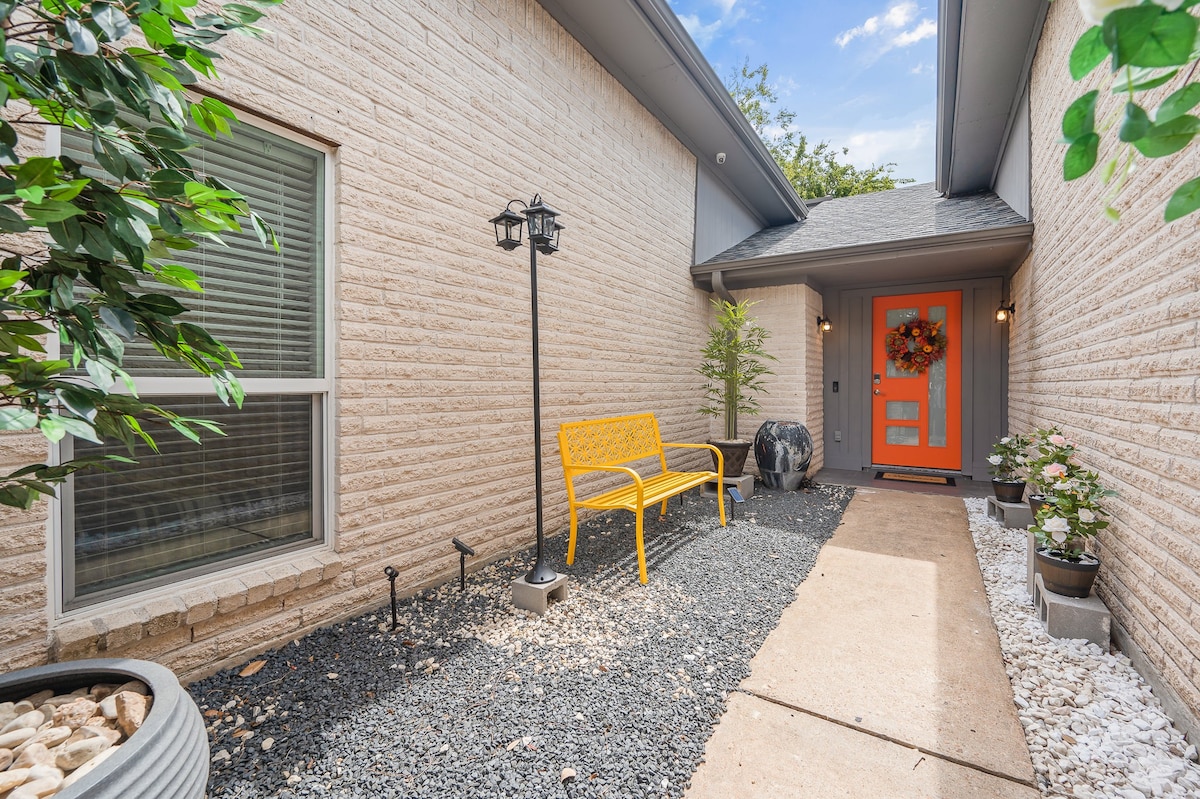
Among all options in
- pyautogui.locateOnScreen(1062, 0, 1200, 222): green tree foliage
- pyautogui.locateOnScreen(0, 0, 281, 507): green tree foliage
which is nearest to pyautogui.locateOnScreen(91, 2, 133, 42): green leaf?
pyautogui.locateOnScreen(0, 0, 281, 507): green tree foliage

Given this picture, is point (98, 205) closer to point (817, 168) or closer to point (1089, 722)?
point (1089, 722)

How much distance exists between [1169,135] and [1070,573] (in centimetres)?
245

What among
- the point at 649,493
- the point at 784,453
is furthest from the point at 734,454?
the point at 649,493

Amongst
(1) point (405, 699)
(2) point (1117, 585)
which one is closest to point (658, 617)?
(1) point (405, 699)

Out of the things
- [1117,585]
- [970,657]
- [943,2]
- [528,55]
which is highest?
[943,2]

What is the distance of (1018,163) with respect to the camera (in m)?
4.64

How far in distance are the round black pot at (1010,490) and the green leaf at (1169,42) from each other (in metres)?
4.45

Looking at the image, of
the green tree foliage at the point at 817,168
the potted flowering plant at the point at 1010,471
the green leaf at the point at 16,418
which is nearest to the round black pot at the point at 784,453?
the potted flowering plant at the point at 1010,471

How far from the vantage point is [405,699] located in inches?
71.4

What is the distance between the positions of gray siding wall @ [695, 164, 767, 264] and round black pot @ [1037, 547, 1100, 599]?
438cm

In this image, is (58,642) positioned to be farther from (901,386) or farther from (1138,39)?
(901,386)

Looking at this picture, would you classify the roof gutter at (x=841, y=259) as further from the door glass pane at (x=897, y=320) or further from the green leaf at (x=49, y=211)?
the green leaf at (x=49, y=211)

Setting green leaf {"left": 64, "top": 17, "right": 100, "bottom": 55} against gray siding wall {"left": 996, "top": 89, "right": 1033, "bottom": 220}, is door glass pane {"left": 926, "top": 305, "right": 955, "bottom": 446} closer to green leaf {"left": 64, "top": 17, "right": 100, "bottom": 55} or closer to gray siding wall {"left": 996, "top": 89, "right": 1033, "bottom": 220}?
gray siding wall {"left": 996, "top": 89, "right": 1033, "bottom": 220}

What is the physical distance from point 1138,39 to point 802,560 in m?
3.19
